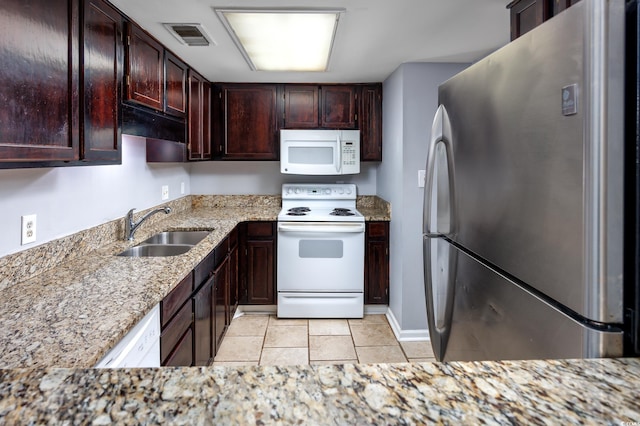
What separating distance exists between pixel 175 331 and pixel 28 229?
0.75 m

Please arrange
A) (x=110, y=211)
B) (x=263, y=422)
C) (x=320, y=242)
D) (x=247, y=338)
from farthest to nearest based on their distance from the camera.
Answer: (x=320, y=242)
(x=247, y=338)
(x=110, y=211)
(x=263, y=422)

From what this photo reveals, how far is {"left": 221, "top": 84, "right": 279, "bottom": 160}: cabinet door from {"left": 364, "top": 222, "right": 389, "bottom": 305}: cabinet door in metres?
1.19

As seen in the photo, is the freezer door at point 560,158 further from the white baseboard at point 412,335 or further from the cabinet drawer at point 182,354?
the white baseboard at point 412,335

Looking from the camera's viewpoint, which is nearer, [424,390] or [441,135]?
[424,390]

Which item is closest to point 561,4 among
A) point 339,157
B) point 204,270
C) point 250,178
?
point 204,270

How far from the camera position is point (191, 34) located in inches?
92.0

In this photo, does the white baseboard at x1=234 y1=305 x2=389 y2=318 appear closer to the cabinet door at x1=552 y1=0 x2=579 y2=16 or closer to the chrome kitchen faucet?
the chrome kitchen faucet

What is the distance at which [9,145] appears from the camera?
1165 mm

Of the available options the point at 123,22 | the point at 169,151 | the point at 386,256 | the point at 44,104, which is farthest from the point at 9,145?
the point at 386,256

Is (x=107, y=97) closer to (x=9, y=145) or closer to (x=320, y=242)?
(x=9, y=145)

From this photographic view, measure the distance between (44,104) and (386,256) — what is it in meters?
2.82

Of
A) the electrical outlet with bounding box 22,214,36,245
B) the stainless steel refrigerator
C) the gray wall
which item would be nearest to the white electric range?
the gray wall

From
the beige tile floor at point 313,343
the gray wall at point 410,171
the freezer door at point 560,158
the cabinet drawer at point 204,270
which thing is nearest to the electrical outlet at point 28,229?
the cabinet drawer at point 204,270

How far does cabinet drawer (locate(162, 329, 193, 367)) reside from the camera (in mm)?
1784
